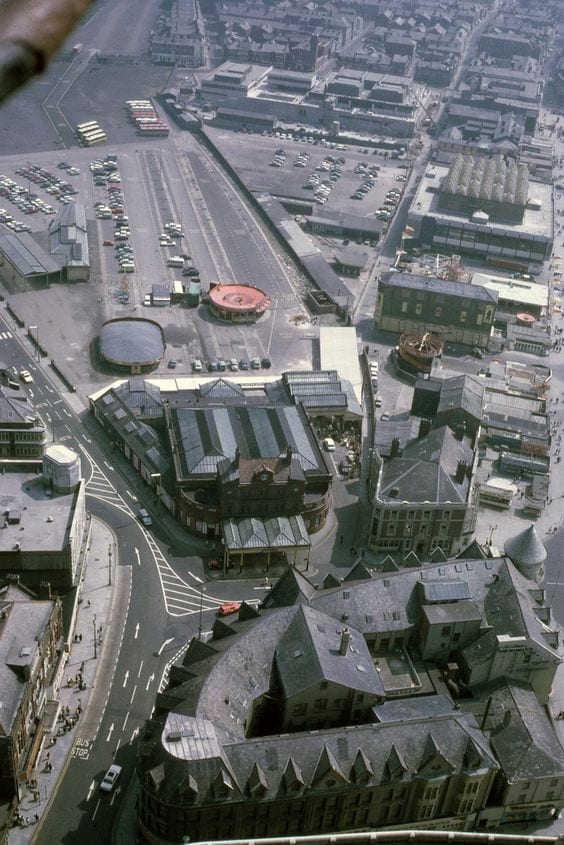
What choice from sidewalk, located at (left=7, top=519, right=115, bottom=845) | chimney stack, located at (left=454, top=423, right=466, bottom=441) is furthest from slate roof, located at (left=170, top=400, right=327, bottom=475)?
chimney stack, located at (left=454, top=423, right=466, bottom=441)

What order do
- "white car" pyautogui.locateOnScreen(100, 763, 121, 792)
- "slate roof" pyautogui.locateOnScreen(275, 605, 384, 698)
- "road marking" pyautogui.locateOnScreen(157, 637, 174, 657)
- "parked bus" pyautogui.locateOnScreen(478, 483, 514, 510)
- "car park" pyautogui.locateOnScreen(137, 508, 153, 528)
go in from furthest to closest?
1. "parked bus" pyautogui.locateOnScreen(478, 483, 514, 510)
2. "car park" pyautogui.locateOnScreen(137, 508, 153, 528)
3. "road marking" pyautogui.locateOnScreen(157, 637, 174, 657)
4. "slate roof" pyautogui.locateOnScreen(275, 605, 384, 698)
5. "white car" pyautogui.locateOnScreen(100, 763, 121, 792)

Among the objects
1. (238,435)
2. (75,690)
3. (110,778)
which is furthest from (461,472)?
(110,778)

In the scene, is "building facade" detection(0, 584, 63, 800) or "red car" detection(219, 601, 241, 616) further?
"red car" detection(219, 601, 241, 616)

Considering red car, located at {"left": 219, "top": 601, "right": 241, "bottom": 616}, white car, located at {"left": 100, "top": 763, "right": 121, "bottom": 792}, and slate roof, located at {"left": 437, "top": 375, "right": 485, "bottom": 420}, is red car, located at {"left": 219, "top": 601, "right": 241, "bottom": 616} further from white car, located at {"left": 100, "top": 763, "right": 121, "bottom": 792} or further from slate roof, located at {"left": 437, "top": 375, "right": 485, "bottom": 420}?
slate roof, located at {"left": 437, "top": 375, "right": 485, "bottom": 420}

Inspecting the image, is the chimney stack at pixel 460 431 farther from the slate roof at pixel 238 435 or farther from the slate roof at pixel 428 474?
the slate roof at pixel 238 435

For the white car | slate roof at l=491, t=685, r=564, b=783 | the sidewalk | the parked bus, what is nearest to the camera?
the sidewalk

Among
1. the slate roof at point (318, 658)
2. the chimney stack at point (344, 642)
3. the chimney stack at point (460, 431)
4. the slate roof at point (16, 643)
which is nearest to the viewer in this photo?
the slate roof at point (16, 643)

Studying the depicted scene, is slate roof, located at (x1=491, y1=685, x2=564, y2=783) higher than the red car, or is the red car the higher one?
slate roof, located at (x1=491, y1=685, x2=564, y2=783)

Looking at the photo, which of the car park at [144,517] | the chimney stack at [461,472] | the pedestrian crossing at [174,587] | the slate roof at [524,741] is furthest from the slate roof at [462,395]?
the slate roof at [524,741]
